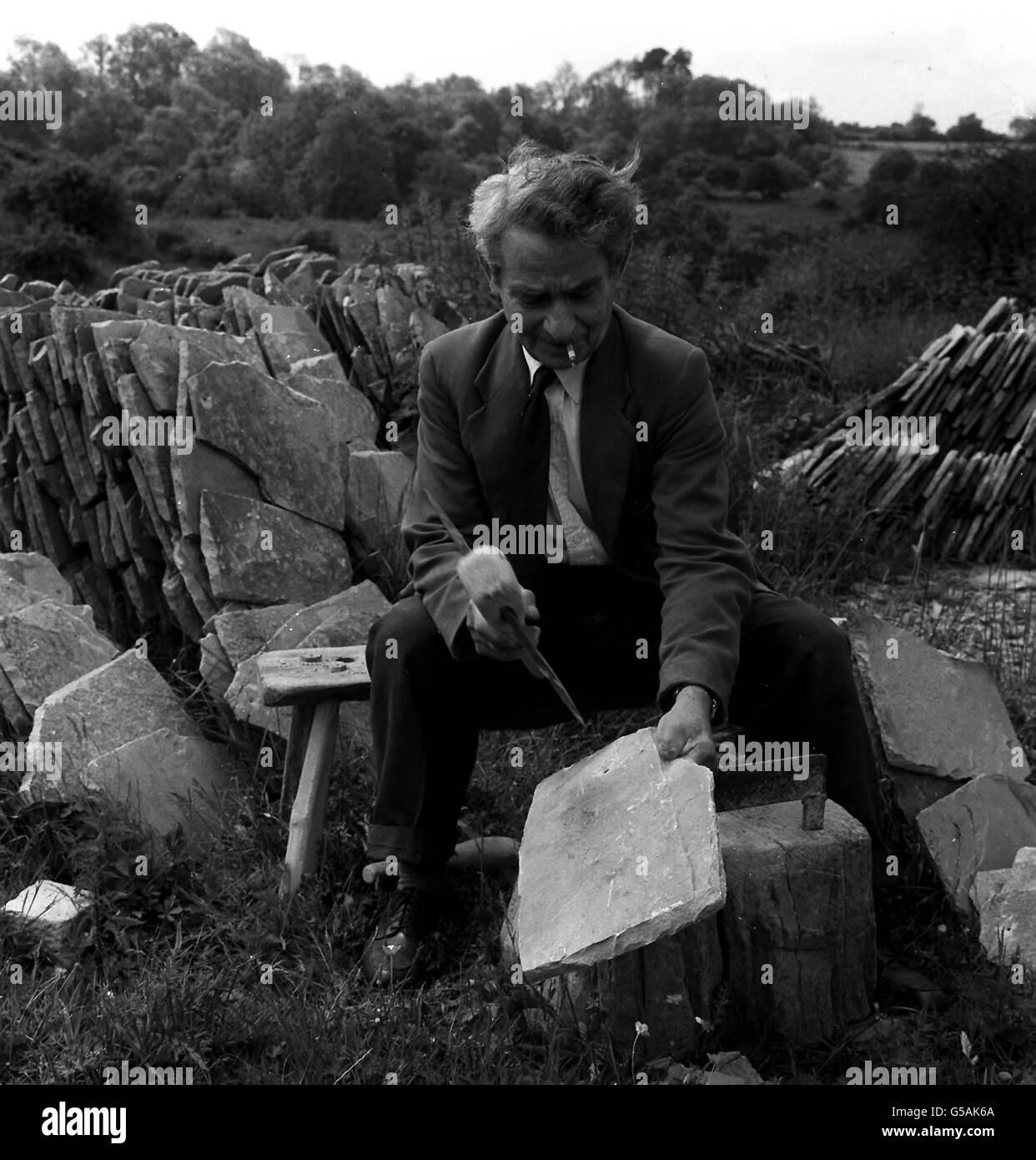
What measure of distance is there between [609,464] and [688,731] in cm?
78

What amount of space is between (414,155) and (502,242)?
51.2 feet

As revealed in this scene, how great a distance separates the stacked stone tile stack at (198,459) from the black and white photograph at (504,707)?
18 mm

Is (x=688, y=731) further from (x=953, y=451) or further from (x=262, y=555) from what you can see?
(x=953, y=451)

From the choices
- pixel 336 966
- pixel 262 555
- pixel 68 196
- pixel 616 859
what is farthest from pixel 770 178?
pixel 616 859

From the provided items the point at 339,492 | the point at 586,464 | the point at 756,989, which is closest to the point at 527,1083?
the point at 756,989

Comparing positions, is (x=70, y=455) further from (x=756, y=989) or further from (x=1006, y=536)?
(x=1006, y=536)

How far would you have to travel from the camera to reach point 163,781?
3.96 m

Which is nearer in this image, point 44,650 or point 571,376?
point 571,376

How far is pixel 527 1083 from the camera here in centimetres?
262

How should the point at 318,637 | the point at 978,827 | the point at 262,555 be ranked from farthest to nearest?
the point at 262,555
the point at 318,637
the point at 978,827

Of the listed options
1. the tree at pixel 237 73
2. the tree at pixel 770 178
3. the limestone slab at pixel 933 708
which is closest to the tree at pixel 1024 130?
the tree at pixel 770 178

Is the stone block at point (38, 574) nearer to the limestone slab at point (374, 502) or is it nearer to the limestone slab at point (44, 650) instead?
the limestone slab at point (44, 650)

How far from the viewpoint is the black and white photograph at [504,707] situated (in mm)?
2756

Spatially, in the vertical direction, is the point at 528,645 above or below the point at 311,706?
above
